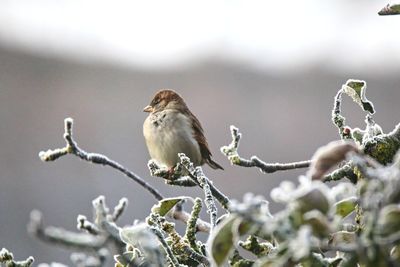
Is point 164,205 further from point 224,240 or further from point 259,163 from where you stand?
point 224,240

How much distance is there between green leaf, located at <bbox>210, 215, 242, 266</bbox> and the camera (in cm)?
77

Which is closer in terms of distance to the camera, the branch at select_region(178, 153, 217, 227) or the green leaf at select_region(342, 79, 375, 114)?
the branch at select_region(178, 153, 217, 227)

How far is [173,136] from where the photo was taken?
3.35 meters

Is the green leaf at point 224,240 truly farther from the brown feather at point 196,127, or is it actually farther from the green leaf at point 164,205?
the brown feather at point 196,127

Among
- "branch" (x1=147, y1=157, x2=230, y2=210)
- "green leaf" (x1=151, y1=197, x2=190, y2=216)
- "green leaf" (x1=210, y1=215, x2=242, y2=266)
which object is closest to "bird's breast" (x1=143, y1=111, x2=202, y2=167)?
"branch" (x1=147, y1=157, x2=230, y2=210)

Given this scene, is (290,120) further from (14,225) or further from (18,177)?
(14,225)

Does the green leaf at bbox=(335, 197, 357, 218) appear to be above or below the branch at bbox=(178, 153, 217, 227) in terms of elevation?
below

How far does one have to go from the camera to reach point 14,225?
24.4 feet

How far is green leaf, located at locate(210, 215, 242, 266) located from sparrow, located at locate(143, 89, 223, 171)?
2.48 m

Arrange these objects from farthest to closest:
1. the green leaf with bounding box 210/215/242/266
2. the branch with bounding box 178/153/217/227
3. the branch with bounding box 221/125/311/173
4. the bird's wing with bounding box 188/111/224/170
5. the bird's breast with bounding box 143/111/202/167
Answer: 1. the bird's wing with bounding box 188/111/224/170
2. the bird's breast with bounding box 143/111/202/167
3. the branch with bounding box 221/125/311/173
4. the branch with bounding box 178/153/217/227
5. the green leaf with bounding box 210/215/242/266

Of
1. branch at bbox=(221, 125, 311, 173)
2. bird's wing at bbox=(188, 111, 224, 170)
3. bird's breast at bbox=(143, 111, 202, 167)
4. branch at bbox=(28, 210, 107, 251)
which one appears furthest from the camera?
bird's wing at bbox=(188, 111, 224, 170)

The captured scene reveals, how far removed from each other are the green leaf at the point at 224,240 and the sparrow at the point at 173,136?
248 cm

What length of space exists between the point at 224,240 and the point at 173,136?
2.59 m

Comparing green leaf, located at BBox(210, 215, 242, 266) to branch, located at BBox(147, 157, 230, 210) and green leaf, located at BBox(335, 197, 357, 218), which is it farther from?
branch, located at BBox(147, 157, 230, 210)
